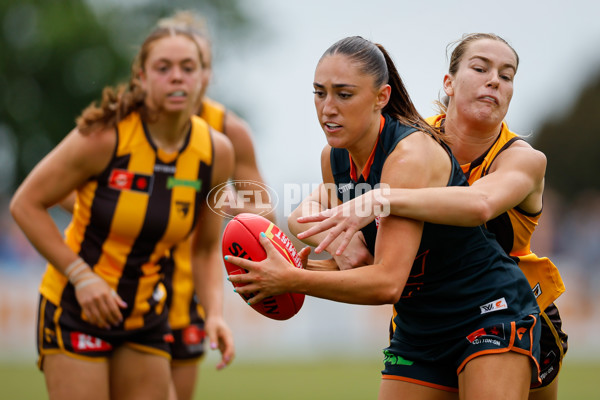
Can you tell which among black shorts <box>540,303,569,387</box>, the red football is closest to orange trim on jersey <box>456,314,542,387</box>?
black shorts <box>540,303,569,387</box>

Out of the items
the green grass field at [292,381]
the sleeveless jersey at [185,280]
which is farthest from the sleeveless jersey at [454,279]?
the green grass field at [292,381]

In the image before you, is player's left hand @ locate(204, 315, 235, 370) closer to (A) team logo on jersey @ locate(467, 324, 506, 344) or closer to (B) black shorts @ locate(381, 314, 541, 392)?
(B) black shorts @ locate(381, 314, 541, 392)

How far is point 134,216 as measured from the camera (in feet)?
15.3

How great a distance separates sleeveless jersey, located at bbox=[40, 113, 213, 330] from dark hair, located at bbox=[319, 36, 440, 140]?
1.42 metres

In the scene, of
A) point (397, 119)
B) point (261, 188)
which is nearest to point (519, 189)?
point (397, 119)

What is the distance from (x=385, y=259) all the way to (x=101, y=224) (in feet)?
6.32

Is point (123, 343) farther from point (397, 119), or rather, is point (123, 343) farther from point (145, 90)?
point (397, 119)

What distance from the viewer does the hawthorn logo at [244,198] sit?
5.30 m

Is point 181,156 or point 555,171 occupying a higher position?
point 555,171

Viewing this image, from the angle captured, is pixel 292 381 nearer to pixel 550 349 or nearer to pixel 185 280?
pixel 185 280

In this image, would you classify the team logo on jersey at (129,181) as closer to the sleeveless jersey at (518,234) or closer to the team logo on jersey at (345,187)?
the team logo on jersey at (345,187)

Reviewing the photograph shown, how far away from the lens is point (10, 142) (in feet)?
101

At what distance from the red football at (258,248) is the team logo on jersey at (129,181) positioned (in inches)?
44.4

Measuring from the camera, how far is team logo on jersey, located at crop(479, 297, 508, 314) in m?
3.75
